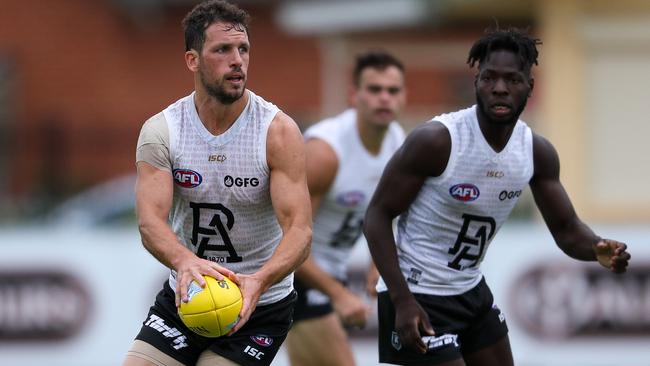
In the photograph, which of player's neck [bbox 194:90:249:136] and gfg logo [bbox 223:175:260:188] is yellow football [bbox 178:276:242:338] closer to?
gfg logo [bbox 223:175:260:188]

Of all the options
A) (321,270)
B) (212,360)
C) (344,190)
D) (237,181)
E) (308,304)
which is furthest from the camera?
(308,304)

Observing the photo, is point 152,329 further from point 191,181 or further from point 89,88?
point 89,88

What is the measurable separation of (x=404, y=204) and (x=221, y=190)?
0.93m

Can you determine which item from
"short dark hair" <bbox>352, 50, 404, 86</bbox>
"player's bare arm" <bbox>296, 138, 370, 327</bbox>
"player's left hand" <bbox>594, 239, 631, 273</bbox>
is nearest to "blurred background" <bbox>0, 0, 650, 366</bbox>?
"short dark hair" <bbox>352, 50, 404, 86</bbox>

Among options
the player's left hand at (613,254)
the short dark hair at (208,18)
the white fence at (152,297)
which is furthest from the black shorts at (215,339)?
the white fence at (152,297)

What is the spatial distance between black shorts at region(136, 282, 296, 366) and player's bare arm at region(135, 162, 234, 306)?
0.37 metres

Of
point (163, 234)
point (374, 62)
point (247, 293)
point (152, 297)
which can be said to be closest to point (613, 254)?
point (247, 293)

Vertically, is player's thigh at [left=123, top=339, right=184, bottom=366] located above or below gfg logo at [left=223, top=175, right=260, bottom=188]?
below

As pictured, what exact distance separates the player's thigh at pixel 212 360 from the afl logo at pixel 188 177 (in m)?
0.78

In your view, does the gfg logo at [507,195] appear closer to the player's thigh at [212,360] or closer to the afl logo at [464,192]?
the afl logo at [464,192]

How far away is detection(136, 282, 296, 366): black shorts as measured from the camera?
632cm

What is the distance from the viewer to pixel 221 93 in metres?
6.29

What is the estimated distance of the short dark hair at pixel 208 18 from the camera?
6297 millimetres

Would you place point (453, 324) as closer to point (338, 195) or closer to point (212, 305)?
point (212, 305)
